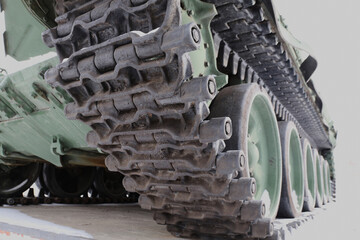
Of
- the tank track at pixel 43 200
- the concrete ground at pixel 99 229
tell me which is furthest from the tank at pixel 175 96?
the tank track at pixel 43 200

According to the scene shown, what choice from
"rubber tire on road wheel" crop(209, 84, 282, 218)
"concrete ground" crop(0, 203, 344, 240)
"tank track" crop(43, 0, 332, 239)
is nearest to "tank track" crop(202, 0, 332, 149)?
"rubber tire on road wheel" crop(209, 84, 282, 218)

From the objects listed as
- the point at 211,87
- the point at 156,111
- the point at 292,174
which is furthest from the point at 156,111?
the point at 292,174

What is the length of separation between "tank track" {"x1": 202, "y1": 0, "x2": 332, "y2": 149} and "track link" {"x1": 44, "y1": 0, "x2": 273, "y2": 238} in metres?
0.55

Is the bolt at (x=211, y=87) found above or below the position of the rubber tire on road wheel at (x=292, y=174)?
above

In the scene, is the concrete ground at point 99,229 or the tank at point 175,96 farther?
the concrete ground at point 99,229

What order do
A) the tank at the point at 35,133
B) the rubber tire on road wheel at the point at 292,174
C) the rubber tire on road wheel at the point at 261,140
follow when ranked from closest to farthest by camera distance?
the rubber tire on road wheel at the point at 261,140, the tank at the point at 35,133, the rubber tire on road wheel at the point at 292,174

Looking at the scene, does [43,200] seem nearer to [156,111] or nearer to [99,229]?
[99,229]

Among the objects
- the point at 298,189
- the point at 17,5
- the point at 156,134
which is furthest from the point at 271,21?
the point at 298,189

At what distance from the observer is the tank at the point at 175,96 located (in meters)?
1.43

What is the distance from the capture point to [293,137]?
140 inches

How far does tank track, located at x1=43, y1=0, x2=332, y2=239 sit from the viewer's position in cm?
140

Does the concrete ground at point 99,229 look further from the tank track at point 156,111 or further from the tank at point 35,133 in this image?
the tank at point 35,133

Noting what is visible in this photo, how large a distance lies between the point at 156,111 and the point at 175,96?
0.46 feet

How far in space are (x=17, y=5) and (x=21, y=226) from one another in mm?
1485
